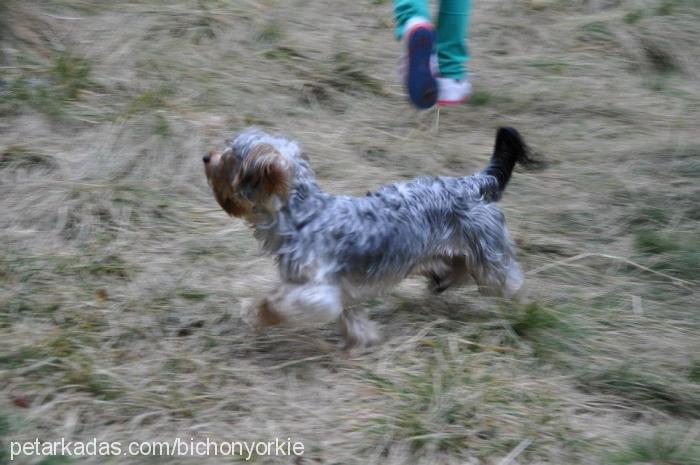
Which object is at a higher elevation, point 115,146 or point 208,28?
point 208,28

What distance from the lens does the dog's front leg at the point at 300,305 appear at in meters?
3.97

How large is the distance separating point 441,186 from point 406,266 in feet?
1.42

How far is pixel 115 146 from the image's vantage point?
5.94m

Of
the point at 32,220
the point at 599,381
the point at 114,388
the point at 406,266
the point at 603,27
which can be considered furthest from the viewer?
the point at 603,27

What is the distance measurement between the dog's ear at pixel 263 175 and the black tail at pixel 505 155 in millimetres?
A: 1229

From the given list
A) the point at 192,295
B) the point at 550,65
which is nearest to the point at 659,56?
the point at 550,65

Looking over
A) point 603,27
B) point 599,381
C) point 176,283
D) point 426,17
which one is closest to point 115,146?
point 176,283

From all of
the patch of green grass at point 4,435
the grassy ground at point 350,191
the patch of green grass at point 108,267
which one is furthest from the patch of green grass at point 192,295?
the patch of green grass at point 4,435

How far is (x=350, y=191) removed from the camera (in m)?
5.83

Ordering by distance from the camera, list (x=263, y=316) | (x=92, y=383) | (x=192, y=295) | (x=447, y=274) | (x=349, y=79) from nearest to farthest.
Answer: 1. (x=92, y=383)
2. (x=263, y=316)
3. (x=192, y=295)
4. (x=447, y=274)
5. (x=349, y=79)

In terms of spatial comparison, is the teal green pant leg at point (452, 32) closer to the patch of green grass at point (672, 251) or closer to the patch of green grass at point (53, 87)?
the patch of green grass at point (672, 251)

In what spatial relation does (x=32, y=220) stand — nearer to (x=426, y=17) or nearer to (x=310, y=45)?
(x=426, y=17)

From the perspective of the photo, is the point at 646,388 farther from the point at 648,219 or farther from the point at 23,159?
the point at 23,159

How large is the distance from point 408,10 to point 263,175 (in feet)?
7.54
